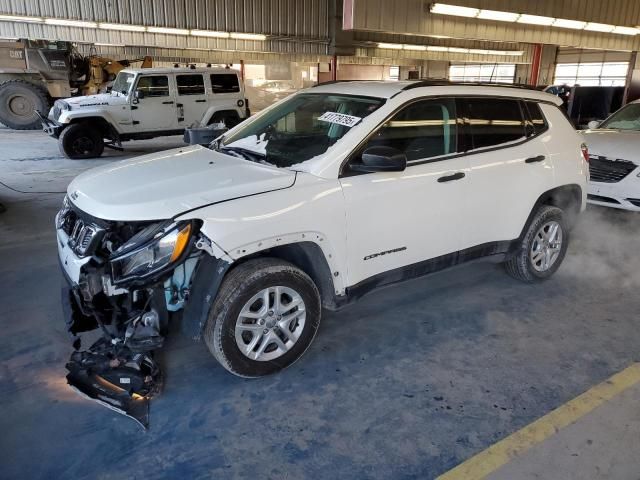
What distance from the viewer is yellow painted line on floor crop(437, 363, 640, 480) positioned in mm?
2359

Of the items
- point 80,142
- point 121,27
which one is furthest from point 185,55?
point 80,142

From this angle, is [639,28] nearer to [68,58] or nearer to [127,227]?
[68,58]

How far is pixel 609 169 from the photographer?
20.6ft

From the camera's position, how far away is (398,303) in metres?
4.03

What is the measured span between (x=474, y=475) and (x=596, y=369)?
1.39 meters

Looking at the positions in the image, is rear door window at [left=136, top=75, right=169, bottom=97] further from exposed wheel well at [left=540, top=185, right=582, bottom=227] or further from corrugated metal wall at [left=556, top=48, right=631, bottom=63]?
corrugated metal wall at [left=556, top=48, right=631, bottom=63]

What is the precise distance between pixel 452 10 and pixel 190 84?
23.2ft

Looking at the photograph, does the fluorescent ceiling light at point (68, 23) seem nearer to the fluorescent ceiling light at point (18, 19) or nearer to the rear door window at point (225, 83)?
the fluorescent ceiling light at point (18, 19)

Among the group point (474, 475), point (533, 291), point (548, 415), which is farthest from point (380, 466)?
point (533, 291)

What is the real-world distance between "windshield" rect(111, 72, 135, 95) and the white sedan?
9.05m

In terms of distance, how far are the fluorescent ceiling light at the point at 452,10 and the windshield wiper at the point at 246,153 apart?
11.2 m

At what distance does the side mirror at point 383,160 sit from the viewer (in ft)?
9.59

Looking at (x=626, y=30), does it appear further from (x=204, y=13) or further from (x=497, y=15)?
(x=204, y=13)

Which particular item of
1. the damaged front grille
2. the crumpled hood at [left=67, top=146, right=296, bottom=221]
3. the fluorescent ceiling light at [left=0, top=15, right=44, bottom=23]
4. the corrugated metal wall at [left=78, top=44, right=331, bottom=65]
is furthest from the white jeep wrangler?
the corrugated metal wall at [left=78, top=44, right=331, bottom=65]
